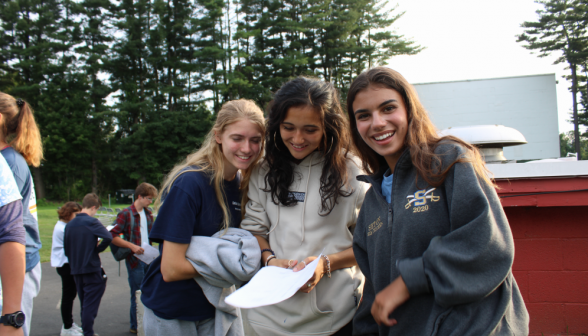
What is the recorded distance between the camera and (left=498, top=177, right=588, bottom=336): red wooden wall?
10.3ft

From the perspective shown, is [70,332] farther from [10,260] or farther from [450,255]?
[450,255]

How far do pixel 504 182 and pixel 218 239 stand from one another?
100.0 inches

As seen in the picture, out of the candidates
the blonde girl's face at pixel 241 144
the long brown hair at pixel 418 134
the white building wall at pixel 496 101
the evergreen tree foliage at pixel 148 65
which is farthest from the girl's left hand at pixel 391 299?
the evergreen tree foliage at pixel 148 65

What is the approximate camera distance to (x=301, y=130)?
1.92 m

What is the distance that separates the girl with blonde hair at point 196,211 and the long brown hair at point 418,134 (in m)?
0.66

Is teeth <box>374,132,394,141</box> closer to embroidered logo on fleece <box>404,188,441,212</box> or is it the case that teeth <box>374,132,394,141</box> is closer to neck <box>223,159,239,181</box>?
embroidered logo on fleece <box>404,188,441,212</box>

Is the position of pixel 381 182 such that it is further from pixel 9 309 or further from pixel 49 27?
pixel 49 27

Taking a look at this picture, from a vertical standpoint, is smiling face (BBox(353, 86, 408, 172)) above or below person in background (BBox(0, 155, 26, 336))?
above

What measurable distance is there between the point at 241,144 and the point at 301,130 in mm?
362

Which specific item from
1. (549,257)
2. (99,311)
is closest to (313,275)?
(549,257)

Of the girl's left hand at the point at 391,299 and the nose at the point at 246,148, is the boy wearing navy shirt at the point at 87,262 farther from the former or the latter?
the girl's left hand at the point at 391,299

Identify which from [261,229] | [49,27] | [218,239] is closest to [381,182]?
[261,229]

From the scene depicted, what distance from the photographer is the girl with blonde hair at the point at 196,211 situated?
6.01 feet

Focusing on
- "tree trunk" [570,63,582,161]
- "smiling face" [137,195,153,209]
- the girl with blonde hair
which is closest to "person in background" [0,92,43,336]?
the girl with blonde hair
